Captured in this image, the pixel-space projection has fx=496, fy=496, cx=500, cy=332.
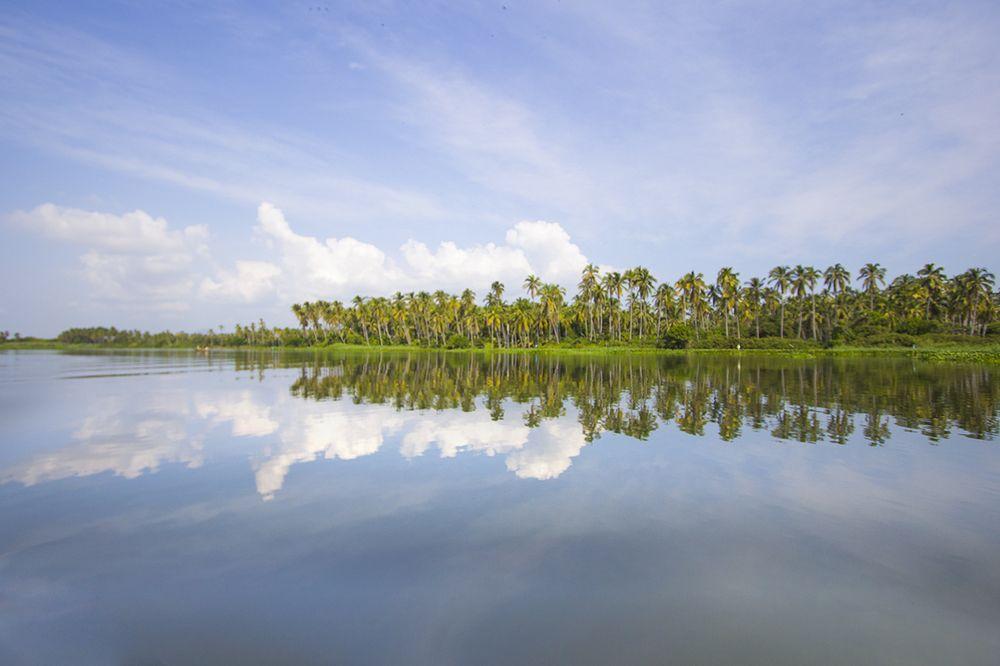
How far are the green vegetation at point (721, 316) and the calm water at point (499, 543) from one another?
65811 millimetres

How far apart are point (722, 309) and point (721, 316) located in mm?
15622

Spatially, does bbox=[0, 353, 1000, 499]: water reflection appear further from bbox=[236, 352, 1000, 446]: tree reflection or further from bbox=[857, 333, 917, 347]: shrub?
bbox=[857, 333, 917, 347]: shrub

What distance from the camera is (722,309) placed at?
4149 inches

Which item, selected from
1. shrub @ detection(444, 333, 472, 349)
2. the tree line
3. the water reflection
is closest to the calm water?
the water reflection

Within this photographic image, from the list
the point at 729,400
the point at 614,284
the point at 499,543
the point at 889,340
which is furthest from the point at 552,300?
the point at 499,543

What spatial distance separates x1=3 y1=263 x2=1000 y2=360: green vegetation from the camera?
288ft

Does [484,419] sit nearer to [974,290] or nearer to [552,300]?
[552,300]

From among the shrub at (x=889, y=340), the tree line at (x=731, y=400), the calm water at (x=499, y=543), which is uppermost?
the shrub at (x=889, y=340)

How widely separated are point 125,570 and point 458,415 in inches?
578

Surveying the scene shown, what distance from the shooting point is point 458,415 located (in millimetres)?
21844

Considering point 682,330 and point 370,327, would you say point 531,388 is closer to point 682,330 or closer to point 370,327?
point 682,330

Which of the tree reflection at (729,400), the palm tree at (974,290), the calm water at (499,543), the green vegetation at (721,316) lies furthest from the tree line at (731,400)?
the palm tree at (974,290)

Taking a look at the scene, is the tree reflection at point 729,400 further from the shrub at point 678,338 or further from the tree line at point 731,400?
the shrub at point 678,338

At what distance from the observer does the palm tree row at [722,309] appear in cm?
9456
